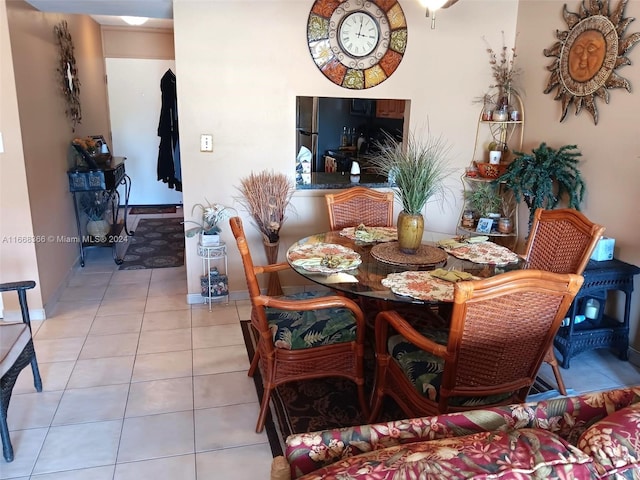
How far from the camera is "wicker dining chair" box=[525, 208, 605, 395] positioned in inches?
88.9

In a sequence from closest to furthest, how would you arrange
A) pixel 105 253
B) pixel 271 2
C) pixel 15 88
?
pixel 15 88
pixel 271 2
pixel 105 253

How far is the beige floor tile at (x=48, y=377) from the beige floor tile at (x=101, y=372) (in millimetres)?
38

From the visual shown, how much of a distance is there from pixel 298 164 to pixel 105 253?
244 cm

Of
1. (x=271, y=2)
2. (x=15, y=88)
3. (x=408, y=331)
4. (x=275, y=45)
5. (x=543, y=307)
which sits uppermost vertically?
(x=271, y=2)

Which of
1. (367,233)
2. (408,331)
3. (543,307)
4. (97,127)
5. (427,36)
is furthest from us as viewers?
(97,127)

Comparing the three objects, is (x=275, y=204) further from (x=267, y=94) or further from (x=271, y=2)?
(x=271, y=2)

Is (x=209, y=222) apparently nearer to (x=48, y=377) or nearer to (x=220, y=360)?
(x=220, y=360)

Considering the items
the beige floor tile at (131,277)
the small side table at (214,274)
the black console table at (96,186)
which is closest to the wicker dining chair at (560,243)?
the small side table at (214,274)

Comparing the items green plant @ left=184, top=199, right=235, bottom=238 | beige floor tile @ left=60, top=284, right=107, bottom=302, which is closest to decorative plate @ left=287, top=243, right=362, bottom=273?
green plant @ left=184, top=199, right=235, bottom=238

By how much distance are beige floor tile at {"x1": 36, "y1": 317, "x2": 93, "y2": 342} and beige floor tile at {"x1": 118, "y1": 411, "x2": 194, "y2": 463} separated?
114 cm

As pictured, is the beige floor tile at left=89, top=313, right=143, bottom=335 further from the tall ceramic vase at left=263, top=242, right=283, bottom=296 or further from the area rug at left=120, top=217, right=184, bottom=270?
the area rug at left=120, top=217, right=184, bottom=270

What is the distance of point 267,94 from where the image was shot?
3395 mm

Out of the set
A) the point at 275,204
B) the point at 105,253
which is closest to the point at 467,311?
the point at 275,204

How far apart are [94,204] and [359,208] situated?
2850 millimetres
